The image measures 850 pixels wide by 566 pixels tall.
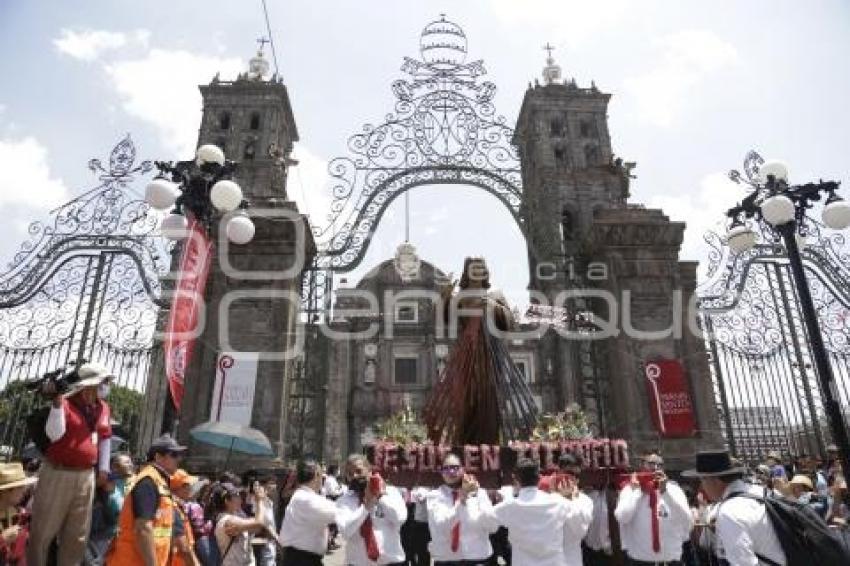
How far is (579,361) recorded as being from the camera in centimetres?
1627

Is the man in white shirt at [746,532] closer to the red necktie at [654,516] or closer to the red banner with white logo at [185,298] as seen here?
the red necktie at [654,516]

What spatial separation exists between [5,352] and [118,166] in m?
5.14

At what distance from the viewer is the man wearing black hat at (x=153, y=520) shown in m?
4.05

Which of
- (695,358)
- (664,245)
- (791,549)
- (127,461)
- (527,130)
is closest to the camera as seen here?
(791,549)

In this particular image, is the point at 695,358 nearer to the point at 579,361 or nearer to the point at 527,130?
the point at 579,361

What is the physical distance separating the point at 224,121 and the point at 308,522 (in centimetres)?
3047

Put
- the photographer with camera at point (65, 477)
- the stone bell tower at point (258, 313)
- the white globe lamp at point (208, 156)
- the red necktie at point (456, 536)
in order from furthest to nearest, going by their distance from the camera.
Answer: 1. the stone bell tower at point (258, 313)
2. the white globe lamp at point (208, 156)
3. the red necktie at point (456, 536)
4. the photographer with camera at point (65, 477)

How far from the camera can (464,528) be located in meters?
6.21

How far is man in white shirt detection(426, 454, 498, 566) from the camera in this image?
243 inches

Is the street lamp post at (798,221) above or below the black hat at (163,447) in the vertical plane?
above

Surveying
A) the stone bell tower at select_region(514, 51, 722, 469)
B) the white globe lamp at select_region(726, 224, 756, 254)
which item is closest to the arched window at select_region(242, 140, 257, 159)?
the stone bell tower at select_region(514, 51, 722, 469)

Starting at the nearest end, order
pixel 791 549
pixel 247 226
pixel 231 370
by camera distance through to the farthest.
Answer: pixel 791 549
pixel 247 226
pixel 231 370

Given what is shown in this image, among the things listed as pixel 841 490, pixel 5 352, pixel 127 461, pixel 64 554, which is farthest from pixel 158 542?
pixel 5 352

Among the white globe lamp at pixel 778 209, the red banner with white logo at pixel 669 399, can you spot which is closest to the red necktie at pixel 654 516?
the white globe lamp at pixel 778 209
